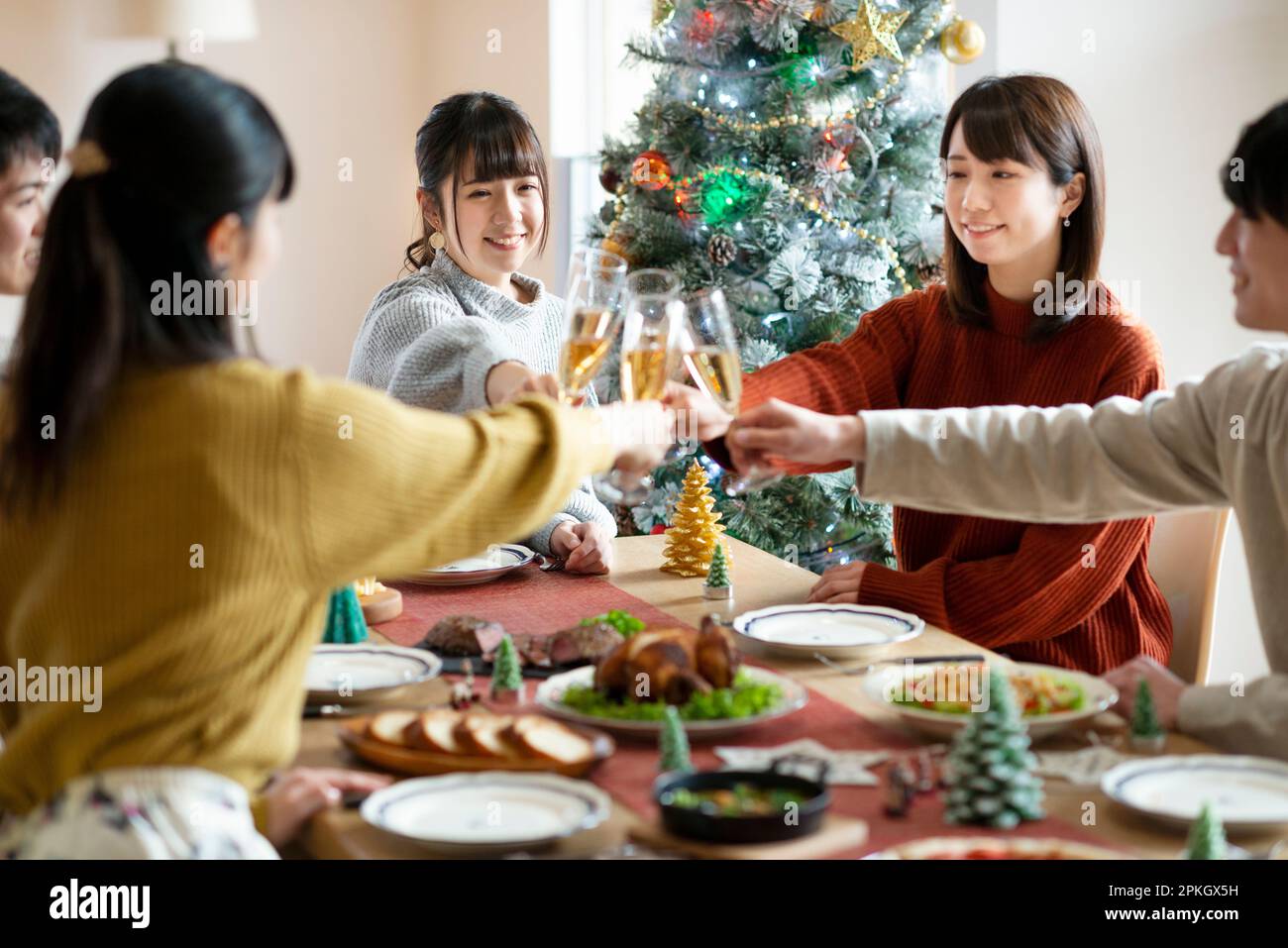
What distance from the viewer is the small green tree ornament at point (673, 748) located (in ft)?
4.57

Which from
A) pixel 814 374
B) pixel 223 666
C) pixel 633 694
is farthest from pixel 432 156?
pixel 223 666

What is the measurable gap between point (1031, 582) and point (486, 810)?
1.27 m

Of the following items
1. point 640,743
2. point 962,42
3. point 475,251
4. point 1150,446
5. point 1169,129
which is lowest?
point 640,743

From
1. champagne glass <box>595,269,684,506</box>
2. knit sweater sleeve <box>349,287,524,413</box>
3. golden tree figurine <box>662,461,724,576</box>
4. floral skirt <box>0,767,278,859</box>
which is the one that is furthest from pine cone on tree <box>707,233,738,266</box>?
floral skirt <box>0,767,278,859</box>

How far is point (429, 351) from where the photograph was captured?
259cm

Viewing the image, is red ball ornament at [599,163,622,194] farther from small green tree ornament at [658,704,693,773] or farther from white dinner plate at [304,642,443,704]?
small green tree ornament at [658,704,693,773]

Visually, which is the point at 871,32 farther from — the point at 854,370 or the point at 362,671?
the point at 362,671

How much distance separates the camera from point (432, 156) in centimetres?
289

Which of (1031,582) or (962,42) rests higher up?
(962,42)

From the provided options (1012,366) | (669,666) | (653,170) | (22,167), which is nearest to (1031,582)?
(1012,366)

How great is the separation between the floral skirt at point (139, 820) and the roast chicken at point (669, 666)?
0.46 meters

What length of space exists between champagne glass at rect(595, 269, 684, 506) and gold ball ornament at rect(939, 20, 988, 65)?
79.3 inches

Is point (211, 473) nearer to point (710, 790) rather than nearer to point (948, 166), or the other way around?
point (710, 790)

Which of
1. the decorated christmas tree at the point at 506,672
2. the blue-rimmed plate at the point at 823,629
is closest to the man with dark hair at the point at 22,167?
the decorated christmas tree at the point at 506,672
